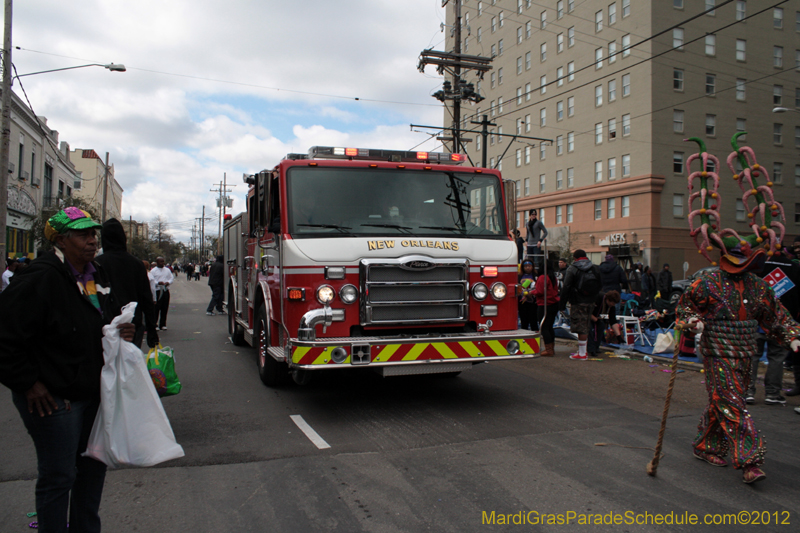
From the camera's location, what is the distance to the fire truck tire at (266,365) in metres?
7.50

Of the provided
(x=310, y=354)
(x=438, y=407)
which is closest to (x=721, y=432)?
(x=438, y=407)

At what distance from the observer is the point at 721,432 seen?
4688 millimetres

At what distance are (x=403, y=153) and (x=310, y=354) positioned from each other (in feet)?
9.53

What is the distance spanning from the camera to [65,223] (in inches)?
115

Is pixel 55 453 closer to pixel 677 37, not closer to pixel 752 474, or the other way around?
pixel 752 474

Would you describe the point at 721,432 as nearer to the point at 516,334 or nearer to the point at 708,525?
the point at 708,525

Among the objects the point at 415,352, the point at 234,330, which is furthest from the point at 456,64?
the point at 415,352

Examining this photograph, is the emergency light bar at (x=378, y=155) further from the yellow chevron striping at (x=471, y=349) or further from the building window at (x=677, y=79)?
the building window at (x=677, y=79)

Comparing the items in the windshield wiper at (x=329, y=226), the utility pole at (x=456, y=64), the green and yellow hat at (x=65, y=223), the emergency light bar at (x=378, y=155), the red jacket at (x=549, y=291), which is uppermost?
the utility pole at (x=456, y=64)

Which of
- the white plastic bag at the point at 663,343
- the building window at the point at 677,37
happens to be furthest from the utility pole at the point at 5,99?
the building window at the point at 677,37

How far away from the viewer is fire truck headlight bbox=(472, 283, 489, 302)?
6.58 m

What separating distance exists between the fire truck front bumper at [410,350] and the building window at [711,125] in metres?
38.8

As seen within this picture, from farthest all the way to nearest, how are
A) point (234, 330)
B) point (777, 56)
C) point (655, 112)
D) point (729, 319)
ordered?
point (777, 56)
point (655, 112)
point (234, 330)
point (729, 319)

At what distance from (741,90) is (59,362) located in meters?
46.1
